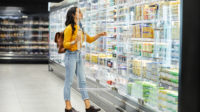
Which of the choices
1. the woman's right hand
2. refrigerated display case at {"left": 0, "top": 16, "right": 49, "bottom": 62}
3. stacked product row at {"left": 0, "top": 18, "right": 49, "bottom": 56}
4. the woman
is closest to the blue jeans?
the woman

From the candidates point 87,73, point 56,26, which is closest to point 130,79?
point 87,73

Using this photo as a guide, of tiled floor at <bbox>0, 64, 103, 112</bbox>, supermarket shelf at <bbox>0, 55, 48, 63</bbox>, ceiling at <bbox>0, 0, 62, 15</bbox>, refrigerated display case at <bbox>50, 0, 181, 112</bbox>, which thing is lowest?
tiled floor at <bbox>0, 64, 103, 112</bbox>

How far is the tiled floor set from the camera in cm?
562

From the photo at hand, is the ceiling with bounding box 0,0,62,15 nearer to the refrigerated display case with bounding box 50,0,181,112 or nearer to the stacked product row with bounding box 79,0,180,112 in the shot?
the refrigerated display case with bounding box 50,0,181,112

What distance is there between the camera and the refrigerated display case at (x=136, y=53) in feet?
11.4

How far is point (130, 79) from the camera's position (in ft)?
15.0

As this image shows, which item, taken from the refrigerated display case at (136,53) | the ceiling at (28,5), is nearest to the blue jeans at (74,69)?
the refrigerated display case at (136,53)

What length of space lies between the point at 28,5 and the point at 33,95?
914 cm

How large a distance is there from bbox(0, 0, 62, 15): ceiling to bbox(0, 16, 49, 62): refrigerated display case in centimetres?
39

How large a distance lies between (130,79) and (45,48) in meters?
11.0

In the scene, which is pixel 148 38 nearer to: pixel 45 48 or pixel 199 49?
pixel 199 49

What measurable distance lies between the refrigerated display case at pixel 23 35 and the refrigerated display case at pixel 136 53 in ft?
29.4

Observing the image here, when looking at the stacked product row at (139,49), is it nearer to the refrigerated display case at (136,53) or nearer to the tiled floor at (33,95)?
the refrigerated display case at (136,53)

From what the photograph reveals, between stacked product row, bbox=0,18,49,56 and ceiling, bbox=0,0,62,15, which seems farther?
ceiling, bbox=0,0,62,15
